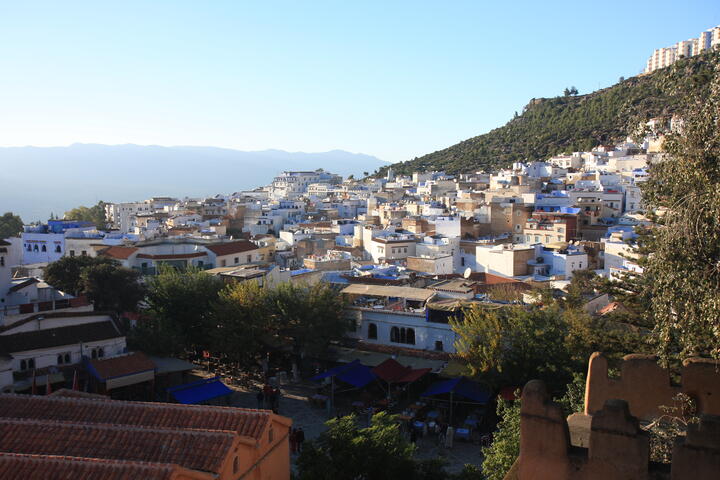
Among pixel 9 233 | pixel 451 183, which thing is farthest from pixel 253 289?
pixel 451 183

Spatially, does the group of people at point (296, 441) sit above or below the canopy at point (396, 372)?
below

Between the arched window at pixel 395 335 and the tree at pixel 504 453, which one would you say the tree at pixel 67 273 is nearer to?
the arched window at pixel 395 335

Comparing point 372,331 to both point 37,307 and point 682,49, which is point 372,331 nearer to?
point 37,307

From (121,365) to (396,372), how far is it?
27.3 ft

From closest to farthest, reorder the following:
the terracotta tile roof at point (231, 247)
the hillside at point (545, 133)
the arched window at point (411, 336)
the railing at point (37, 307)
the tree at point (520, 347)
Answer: the tree at point (520, 347) < the arched window at point (411, 336) < the railing at point (37, 307) < the terracotta tile roof at point (231, 247) < the hillside at point (545, 133)

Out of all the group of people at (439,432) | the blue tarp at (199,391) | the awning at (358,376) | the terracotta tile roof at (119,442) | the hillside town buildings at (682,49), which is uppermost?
the hillside town buildings at (682,49)

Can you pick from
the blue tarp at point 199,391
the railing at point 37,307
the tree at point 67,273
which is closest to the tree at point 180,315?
the railing at point 37,307

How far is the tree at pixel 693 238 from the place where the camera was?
24.2ft

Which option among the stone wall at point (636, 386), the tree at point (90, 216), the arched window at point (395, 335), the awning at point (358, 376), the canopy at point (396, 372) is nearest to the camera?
the stone wall at point (636, 386)

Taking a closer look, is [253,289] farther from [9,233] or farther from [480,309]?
[9,233]

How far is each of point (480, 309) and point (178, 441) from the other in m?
10.9

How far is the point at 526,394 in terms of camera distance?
5844 mm

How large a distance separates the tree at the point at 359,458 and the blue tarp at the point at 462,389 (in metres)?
6.05

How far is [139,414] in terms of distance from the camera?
12578 mm
